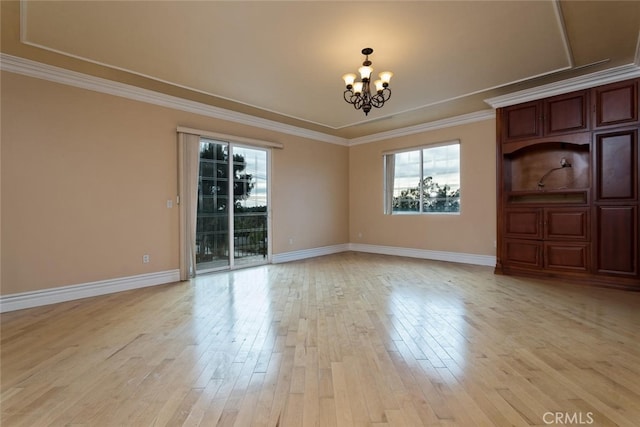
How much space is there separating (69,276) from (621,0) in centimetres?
649

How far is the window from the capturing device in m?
6.17

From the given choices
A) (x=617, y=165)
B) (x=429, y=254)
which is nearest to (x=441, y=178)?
(x=429, y=254)

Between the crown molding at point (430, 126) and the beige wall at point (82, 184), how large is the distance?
357 centimetres

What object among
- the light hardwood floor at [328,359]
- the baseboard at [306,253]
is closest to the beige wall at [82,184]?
the light hardwood floor at [328,359]

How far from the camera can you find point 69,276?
12.5 feet

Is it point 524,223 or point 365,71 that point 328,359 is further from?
point 524,223


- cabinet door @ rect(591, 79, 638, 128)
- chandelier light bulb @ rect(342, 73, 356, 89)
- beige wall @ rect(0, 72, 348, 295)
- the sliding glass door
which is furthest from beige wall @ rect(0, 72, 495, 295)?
chandelier light bulb @ rect(342, 73, 356, 89)

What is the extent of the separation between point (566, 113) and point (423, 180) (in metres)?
2.67

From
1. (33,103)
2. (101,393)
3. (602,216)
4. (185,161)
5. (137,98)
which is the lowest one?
(101,393)

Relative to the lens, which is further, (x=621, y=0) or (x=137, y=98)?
(x=137, y=98)

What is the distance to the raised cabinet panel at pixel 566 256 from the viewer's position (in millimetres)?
4312

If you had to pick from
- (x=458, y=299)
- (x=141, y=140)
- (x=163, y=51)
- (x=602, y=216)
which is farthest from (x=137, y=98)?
(x=602, y=216)

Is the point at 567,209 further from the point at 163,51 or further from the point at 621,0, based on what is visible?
the point at 163,51

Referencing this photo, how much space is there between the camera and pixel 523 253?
4.86 meters
